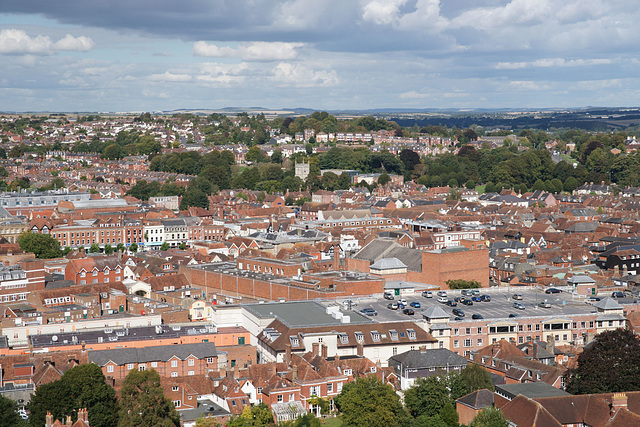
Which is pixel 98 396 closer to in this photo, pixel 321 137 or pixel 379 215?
pixel 379 215

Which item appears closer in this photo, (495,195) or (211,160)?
(495,195)

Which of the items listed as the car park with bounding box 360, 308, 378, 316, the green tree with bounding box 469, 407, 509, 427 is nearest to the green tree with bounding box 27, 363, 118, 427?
the green tree with bounding box 469, 407, 509, 427

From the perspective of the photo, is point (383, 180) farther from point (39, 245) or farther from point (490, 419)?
point (490, 419)

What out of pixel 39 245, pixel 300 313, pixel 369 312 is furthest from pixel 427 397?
pixel 39 245

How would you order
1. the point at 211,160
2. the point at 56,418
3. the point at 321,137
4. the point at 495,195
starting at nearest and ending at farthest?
the point at 56,418 < the point at 495,195 < the point at 211,160 < the point at 321,137

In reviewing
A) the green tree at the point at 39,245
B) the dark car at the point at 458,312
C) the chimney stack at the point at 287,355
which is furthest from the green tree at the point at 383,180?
the chimney stack at the point at 287,355

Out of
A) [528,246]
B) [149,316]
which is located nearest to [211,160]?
[528,246]

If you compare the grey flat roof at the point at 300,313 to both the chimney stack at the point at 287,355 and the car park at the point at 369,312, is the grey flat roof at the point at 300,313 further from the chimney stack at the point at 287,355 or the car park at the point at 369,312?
the chimney stack at the point at 287,355
